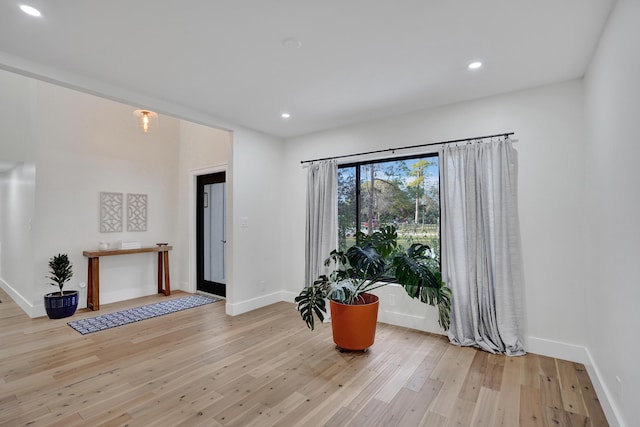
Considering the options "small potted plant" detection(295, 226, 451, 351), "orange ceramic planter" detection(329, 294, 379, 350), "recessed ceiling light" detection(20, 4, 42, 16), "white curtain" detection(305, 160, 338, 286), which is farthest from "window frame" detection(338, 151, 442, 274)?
"recessed ceiling light" detection(20, 4, 42, 16)

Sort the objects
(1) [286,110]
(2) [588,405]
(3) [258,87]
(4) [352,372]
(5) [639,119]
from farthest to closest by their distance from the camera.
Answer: (1) [286,110] < (3) [258,87] < (4) [352,372] < (2) [588,405] < (5) [639,119]

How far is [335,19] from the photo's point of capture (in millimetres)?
1990

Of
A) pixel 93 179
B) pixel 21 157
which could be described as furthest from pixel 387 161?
pixel 21 157

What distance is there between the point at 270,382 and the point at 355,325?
0.92m

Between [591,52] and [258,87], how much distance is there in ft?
8.97

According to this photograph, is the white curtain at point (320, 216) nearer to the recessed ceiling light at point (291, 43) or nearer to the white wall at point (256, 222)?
the white wall at point (256, 222)

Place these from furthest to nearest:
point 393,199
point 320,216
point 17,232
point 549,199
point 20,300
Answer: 1. point 17,232
2. point 20,300
3. point 320,216
4. point 393,199
5. point 549,199

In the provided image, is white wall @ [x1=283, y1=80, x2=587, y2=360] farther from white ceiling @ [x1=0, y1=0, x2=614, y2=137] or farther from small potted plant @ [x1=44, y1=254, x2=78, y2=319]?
small potted plant @ [x1=44, y1=254, x2=78, y2=319]

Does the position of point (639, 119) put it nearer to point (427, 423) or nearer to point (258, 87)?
point (427, 423)

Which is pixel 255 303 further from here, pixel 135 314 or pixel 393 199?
pixel 393 199

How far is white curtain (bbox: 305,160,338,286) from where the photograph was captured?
4.21 metres

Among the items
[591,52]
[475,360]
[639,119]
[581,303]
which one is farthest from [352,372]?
[591,52]

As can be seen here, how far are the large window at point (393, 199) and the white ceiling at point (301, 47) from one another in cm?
86

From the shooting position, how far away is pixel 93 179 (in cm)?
461
